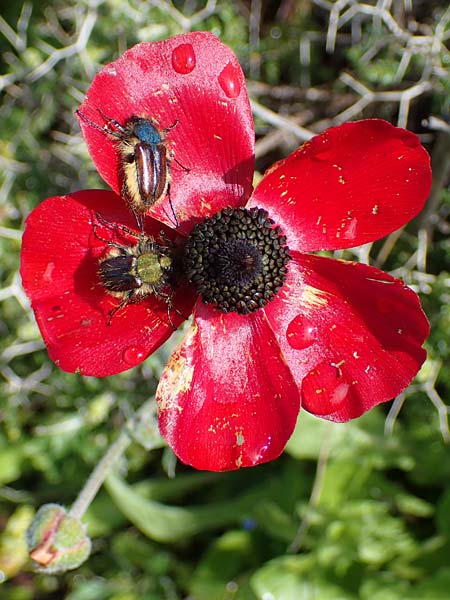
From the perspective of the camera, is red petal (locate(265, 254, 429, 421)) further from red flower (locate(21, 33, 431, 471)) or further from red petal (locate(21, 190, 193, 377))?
red petal (locate(21, 190, 193, 377))

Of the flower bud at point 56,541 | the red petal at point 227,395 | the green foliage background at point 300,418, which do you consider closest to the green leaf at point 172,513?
the green foliage background at point 300,418

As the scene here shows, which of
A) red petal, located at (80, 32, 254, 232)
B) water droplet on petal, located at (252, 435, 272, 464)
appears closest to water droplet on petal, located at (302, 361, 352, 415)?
water droplet on petal, located at (252, 435, 272, 464)

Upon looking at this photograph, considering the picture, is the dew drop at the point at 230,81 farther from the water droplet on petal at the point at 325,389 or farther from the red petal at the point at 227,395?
the water droplet on petal at the point at 325,389

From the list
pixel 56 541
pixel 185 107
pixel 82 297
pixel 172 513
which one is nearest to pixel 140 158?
pixel 185 107

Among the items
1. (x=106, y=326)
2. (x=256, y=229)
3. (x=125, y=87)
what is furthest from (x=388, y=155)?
(x=106, y=326)

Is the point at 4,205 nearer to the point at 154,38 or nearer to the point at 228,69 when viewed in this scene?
the point at 154,38
